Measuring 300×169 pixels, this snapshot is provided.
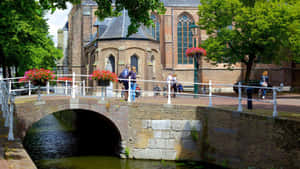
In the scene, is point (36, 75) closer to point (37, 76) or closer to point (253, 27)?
point (37, 76)

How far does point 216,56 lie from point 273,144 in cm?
1308

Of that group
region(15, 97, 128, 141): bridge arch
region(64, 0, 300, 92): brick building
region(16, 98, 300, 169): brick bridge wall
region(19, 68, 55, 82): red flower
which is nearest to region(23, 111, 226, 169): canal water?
region(16, 98, 300, 169): brick bridge wall

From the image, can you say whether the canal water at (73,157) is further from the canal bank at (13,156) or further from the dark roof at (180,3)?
the dark roof at (180,3)

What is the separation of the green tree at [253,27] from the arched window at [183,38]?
11.8 m

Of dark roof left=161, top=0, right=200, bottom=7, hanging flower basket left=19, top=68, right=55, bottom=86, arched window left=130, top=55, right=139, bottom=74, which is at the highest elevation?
dark roof left=161, top=0, right=200, bottom=7

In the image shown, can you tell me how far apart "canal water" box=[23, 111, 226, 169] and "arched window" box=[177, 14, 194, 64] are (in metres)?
19.5

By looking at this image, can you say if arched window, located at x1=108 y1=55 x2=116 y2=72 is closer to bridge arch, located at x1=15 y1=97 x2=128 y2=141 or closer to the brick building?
the brick building

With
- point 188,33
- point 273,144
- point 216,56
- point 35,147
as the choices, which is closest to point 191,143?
point 273,144

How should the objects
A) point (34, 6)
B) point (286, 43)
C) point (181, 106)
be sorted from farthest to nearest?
1. point (286, 43)
2. point (181, 106)
3. point (34, 6)

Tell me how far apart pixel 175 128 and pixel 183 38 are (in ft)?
78.3

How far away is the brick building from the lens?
27328 millimetres

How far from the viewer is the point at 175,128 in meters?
13.0

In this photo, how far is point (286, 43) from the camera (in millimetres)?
19766

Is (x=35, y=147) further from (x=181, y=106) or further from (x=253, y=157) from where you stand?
(x=253, y=157)
